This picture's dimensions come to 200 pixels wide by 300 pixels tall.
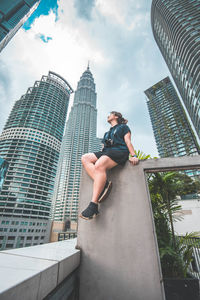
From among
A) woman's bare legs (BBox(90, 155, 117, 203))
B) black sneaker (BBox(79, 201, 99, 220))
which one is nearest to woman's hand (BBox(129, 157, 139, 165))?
woman's bare legs (BBox(90, 155, 117, 203))

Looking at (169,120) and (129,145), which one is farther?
(169,120)

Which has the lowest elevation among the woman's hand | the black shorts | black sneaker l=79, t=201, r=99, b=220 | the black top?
black sneaker l=79, t=201, r=99, b=220

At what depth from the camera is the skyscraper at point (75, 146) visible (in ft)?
264

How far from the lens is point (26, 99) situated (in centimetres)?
7762

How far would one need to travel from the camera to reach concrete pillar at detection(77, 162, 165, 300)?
103 centimetres

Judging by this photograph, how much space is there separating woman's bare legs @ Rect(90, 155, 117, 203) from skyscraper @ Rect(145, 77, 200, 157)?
48763 mm

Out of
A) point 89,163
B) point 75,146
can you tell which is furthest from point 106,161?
point 75,146

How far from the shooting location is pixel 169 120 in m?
49.3

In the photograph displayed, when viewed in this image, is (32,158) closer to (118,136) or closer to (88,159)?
(88,159)

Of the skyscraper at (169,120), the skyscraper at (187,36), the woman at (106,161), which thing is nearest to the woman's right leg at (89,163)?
the woman at (106,161)

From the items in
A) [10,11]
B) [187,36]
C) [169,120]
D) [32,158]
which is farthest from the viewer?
[32,158]

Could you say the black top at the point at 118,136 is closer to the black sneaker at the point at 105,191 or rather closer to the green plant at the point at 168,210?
the black sneaker at the point at 105,191

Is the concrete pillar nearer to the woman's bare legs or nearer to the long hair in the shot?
the woman's bare legs

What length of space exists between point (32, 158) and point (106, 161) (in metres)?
73.4
